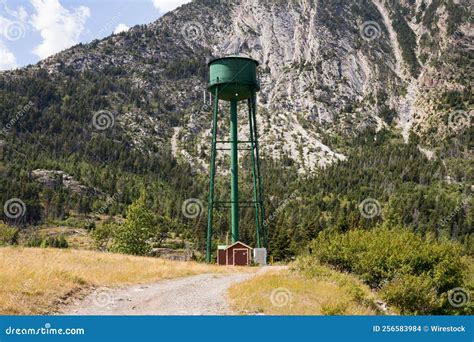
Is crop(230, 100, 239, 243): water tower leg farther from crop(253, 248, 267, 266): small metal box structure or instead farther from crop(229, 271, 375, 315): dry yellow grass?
crop(229, 271, 375, 315): dry yellow grass

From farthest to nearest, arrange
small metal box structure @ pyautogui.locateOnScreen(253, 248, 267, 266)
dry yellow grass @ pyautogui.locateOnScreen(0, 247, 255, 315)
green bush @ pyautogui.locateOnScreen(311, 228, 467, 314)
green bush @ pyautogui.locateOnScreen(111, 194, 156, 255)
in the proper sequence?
green bush @ pyautogui.locateOnScreen(111, 194, 156, 255), small metal box structure @ pyautogui.locateOnScreen(253, 248, 267, 266), green bush @ pyautogui.locateOnScreen(311, 228, 467, 314), dry yellow grass @ pyautogui.locateOnScreen(0, 247, 255, 315)

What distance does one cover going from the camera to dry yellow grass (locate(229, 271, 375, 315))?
1545 centimetres

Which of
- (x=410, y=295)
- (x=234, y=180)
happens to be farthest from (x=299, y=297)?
(x=234, y=180)

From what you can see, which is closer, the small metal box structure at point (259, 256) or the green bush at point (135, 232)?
the small metal box structure at point (259, 256)

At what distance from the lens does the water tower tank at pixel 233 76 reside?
4050 centimetres

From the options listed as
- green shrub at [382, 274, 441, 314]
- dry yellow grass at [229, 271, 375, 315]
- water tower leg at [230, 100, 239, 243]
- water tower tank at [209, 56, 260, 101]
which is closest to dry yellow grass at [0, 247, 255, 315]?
Answer: dry yellow grass at [229, 271, 375, 315]

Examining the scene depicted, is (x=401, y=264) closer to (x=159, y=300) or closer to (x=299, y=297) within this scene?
(x=299, y=297)

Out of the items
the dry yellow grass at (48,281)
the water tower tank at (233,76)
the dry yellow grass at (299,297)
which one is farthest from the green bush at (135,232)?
the dry yellow grass at (299,297)

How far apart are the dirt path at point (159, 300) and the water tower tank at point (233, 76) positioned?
21813 mm

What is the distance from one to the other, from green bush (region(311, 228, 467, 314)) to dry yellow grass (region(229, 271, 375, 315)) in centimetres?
329

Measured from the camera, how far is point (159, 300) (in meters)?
17.4

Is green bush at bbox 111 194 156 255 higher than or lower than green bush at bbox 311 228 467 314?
higher

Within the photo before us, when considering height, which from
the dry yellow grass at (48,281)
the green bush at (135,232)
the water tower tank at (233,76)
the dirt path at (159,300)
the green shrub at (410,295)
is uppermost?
the water tower tank at (233,76)

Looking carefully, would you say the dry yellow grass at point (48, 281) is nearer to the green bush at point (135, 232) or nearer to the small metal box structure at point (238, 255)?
the small metal box structure at point (238, 255)
